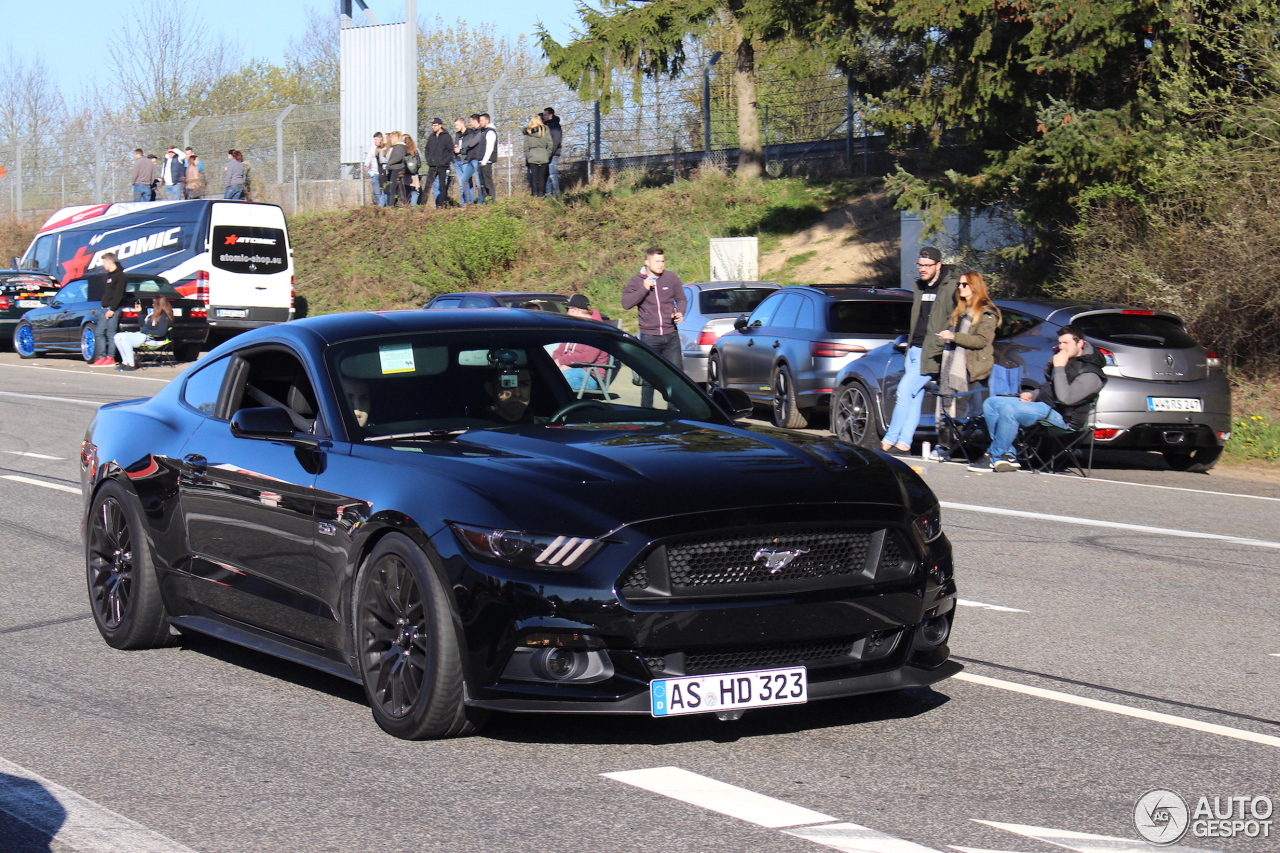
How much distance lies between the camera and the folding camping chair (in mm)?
13844

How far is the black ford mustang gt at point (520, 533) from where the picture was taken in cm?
491

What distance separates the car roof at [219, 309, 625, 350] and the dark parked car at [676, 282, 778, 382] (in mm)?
14104

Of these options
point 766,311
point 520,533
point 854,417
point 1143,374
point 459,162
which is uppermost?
point 459,162

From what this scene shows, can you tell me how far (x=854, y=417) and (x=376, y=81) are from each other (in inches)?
1157

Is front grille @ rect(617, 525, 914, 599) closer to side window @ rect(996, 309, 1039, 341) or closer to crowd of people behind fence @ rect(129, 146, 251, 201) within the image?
side window @ rect(996, 309, 1039, 341)

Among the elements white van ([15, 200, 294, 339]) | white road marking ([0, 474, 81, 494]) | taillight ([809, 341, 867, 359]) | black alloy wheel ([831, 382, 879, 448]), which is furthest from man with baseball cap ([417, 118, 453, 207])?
white road marking ([0, 474, 81, 494])

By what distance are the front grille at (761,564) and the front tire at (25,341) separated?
29.4m

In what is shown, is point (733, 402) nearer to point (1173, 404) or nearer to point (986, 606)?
point (986, 606)

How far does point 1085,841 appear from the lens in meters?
4.26

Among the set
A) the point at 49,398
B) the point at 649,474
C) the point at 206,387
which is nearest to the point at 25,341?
the point at 49,398

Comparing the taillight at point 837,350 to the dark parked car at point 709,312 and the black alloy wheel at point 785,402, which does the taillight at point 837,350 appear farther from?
the dark parked car at point 709,312

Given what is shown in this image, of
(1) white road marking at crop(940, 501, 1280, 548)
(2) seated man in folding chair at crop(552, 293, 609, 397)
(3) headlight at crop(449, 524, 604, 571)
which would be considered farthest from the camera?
(1) white road marking at crop(940, 501, 1280, 548)

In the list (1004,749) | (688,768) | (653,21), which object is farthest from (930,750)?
(653,21)

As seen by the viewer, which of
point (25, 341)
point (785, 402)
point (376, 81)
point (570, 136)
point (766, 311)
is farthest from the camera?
point (376, 81)
